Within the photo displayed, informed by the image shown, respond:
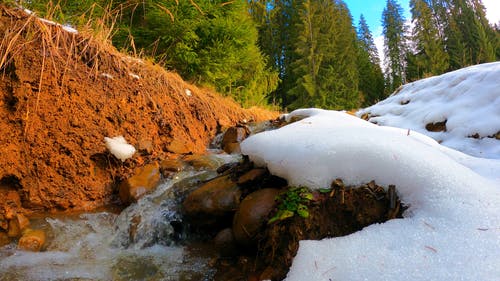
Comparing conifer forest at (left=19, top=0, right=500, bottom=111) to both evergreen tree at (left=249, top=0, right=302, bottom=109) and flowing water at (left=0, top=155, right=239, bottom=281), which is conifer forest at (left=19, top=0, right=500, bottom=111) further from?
flowing water at (left=0, top=155, right=239, bottom=281)

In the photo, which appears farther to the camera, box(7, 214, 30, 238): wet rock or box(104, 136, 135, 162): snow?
box(104, 136, 135, 162): snow

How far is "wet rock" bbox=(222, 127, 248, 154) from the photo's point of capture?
14.9 feet

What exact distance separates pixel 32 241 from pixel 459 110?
5.38m

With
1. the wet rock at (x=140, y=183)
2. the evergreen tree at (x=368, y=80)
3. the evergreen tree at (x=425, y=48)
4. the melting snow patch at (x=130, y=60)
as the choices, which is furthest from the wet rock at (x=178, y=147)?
the evergreen tree at (x=425, y=48)

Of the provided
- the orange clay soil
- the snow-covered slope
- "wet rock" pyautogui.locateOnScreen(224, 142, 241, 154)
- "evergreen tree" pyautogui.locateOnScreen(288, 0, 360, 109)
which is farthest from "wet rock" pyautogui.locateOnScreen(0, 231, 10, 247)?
"evergreen tree" pyautogui.locateOnScreen(288, 0, 360, 109)

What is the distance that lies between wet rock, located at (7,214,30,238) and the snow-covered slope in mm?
4864

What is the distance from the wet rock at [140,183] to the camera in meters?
3.02

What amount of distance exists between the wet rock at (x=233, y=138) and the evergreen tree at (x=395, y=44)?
96.4ft

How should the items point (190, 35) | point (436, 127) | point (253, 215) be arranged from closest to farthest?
point (253, 215), point (436, 127), point (190, 35)

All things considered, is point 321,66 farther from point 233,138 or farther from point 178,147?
point 178,147

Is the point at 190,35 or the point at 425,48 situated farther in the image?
the point at 425,48

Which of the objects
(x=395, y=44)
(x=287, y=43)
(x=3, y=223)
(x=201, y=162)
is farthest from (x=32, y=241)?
(x=395, y=44)

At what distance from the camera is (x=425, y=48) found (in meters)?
26.5

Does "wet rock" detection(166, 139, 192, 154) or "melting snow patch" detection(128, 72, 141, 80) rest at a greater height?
"melting snow patch" detection(128, 72, 141, 80)
